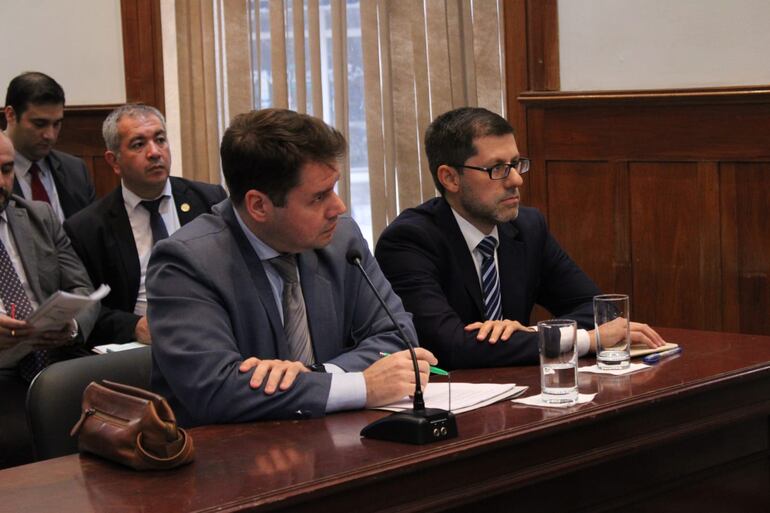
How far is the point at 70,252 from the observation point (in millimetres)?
4102

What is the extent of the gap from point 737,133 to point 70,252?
7.90ft

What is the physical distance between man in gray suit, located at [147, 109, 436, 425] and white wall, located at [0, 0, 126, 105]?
352 cm

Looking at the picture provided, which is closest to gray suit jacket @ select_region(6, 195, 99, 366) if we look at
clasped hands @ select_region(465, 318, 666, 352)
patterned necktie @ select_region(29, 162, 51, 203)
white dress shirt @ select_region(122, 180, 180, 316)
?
white dress shirt @ select_region(122, 180, 180, 316)

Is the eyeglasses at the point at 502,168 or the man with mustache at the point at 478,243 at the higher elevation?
the eyeglasses at the point at 502,168

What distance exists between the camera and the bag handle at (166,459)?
1951 mm

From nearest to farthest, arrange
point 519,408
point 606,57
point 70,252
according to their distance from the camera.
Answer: point 519,408 → point 70,252 → point 606,57

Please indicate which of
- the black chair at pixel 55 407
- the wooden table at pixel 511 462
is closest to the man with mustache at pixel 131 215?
the black chair at pixel 55 407

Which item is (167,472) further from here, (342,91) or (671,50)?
(342,91)

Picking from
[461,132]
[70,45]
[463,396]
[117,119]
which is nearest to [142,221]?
[117,119]

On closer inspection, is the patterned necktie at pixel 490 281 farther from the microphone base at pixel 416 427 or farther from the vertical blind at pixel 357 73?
the vertical blind at pixel 357 73

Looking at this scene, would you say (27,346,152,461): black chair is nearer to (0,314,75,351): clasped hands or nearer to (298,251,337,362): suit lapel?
(298,251,337,362): suit lapel

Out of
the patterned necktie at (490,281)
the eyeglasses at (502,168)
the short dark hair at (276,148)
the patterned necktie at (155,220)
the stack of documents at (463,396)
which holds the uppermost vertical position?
the short dark hair at (276,148)

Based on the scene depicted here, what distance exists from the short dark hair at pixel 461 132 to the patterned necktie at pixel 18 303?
1399 millimetres

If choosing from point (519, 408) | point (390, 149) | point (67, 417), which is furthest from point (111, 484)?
point (390, 149)
